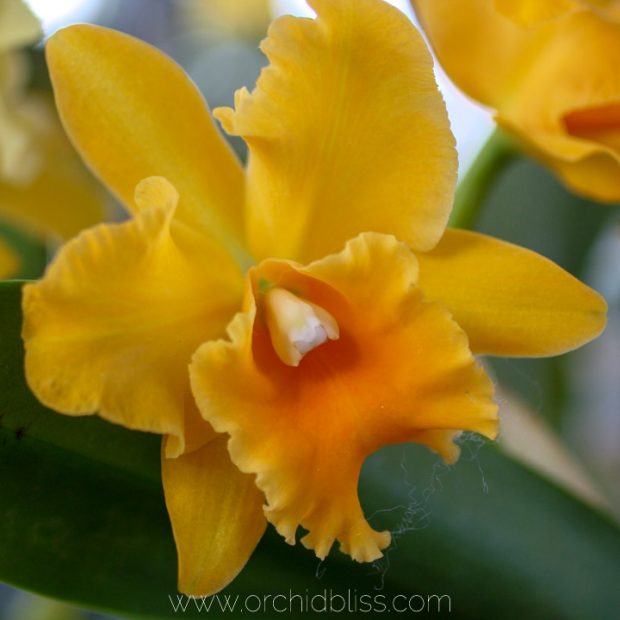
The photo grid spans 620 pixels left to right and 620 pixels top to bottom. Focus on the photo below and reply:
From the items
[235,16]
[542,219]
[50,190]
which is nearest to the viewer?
[50,190]

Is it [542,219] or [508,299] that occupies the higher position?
[508,299]

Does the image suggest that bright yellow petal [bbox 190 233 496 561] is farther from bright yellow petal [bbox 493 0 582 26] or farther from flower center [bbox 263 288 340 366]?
bright yellow petal [bbox 493 0 582 26]

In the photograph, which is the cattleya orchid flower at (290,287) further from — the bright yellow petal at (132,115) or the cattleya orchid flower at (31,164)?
the cattleya orchid flower at (31,164)

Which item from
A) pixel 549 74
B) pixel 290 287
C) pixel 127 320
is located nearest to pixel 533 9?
pixel 549 74

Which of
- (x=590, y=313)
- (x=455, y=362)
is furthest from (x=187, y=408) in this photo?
(x=590, y=313)

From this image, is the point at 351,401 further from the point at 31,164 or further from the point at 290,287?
the point at 31,164

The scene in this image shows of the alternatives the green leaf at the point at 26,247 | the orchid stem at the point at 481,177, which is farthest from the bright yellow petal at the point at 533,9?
the green leaf at the point at 26,247

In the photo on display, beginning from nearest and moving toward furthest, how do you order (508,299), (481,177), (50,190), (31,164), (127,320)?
(127,320), (508,299), (481,177), (31,164), (50,190)
